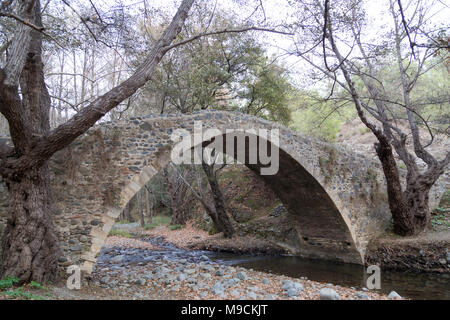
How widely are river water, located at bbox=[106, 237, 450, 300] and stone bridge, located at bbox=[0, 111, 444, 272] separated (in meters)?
1.02

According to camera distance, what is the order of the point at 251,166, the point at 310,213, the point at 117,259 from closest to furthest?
the point at 117,259
the point at 310,213
the point at 251,166

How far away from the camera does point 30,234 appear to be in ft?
14.3

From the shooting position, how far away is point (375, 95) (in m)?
8.70

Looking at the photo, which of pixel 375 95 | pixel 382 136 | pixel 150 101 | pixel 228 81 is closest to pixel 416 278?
pixel 382 136

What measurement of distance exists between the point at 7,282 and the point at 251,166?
7.54 m

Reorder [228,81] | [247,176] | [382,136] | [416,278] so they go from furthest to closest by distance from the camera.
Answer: [247,176] → [228,81] → [382,136] → [416,278]

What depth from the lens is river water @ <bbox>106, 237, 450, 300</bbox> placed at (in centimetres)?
645

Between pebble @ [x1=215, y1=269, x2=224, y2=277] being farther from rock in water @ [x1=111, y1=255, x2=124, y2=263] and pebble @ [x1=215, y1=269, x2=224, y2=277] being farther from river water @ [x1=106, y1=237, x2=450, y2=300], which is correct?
rock in water @ [x1=111, y1=255, x2=124, y2=263]

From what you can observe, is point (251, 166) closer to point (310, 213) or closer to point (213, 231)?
point (310, 213)

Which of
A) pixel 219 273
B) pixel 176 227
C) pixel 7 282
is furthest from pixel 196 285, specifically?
pixel 176 227

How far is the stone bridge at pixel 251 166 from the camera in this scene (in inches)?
208
